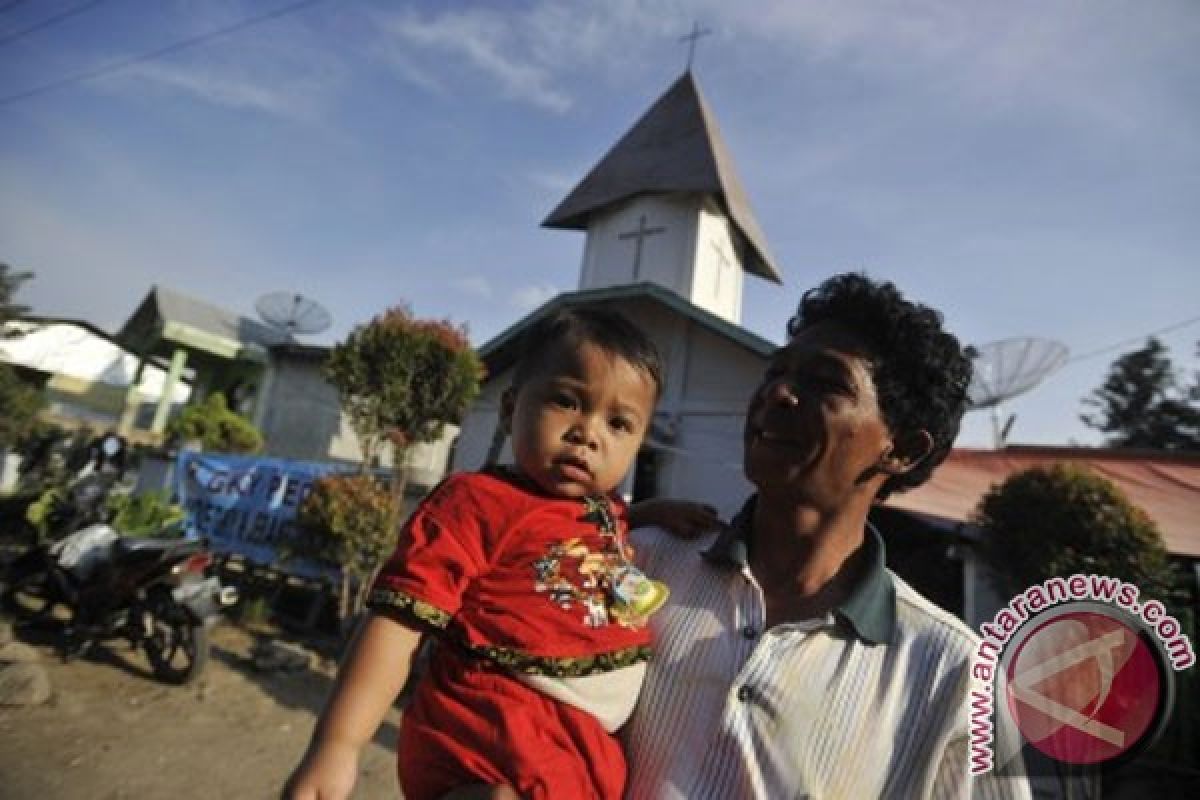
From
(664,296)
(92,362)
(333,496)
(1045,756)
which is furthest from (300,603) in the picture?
(92,362)

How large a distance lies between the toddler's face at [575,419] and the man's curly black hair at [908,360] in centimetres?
A: 69

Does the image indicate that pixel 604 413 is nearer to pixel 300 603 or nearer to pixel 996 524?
pixel 996 524

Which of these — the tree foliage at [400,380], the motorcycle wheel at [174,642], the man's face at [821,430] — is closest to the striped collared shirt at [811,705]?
the man's face at [821,430]

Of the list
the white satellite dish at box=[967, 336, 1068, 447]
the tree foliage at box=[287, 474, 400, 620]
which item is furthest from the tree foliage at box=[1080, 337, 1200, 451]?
the tree foliage at box=[287, 474, 400, 620]

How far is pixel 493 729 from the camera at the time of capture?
1.28 m

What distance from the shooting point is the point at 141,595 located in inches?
221

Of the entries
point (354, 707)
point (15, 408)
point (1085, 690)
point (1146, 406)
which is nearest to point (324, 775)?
point (354, 707)

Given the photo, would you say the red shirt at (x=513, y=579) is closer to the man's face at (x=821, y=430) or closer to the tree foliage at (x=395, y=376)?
the man's face at (x=821, y=430)

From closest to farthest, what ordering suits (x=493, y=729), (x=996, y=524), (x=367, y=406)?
(x=493, y=729) → (x=996, y=524) → (x=367, y=406)

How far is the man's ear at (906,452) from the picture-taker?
178cm

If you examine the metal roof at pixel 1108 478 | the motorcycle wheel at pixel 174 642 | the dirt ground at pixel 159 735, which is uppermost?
the metal roof at pixel 1108 478

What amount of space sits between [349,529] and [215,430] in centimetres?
1012

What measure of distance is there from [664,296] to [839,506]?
373 inches

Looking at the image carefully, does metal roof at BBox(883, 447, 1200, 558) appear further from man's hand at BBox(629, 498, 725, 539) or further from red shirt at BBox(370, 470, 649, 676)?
red shirt at BBox(370, 470, 649, 676)
